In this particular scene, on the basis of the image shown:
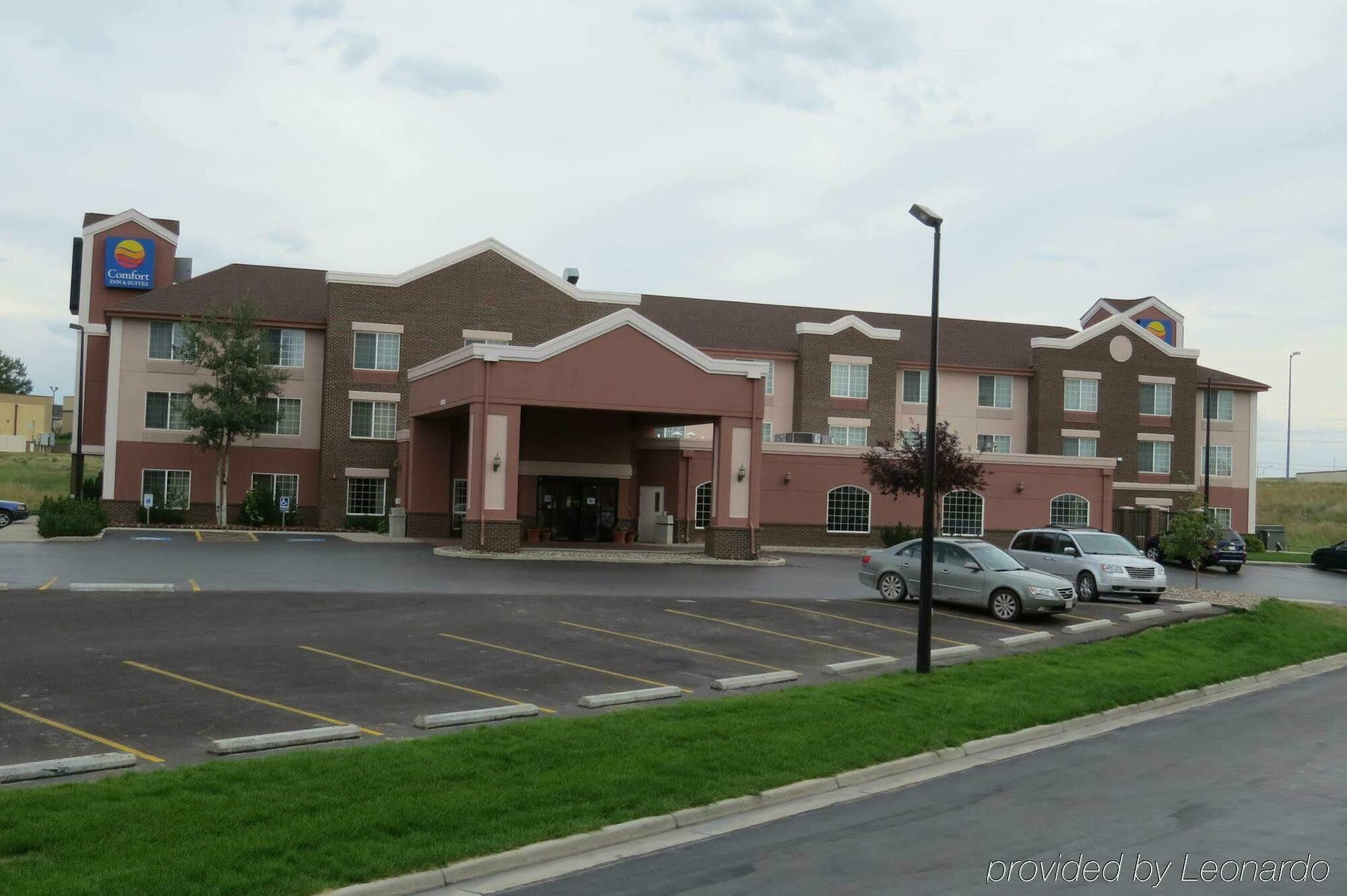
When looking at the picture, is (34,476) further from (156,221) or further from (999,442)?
(999,442)

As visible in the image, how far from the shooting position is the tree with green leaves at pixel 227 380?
46.0m

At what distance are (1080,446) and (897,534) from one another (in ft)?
51.7

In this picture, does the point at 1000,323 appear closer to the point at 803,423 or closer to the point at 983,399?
the point at 983,399

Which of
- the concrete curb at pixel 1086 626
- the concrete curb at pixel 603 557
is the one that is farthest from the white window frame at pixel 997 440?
the concrete curb at pixel 1086 626

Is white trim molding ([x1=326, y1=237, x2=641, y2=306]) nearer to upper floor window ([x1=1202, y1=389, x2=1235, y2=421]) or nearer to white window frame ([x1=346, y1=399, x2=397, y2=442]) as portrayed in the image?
white window frame ([x1=346, y1=399, x2=397, y2=442])

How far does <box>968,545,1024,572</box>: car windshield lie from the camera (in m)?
25.1

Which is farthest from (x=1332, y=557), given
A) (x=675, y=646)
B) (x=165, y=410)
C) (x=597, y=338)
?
(x=165, y=410)

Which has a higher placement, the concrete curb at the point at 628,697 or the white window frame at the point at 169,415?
the white window frame at the point at 169,415

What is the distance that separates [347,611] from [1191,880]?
15.6m

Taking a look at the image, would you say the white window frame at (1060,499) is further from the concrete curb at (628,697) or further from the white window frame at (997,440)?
the concrete curb at (628,697)

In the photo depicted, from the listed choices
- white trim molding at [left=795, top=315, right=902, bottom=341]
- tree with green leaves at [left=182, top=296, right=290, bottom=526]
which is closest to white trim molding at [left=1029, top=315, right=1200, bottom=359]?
white trim molding at [left=795, top=315, right=902, bottom=341]

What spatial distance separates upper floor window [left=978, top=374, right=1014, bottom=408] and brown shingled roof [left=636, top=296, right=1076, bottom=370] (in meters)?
0.70

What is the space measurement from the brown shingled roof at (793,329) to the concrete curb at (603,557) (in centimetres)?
1967

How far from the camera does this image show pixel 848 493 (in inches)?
1935
